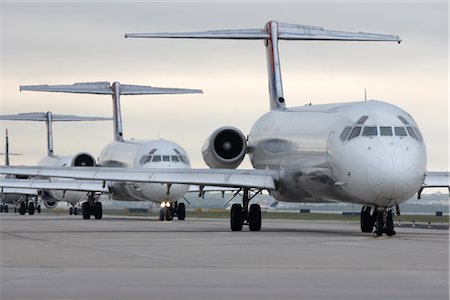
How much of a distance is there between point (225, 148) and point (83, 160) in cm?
2441

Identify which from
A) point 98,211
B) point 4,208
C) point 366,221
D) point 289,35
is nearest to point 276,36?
point 289,35

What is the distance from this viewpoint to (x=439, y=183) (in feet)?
97.7

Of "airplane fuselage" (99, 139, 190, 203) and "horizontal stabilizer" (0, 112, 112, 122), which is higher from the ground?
"horizontal stabilizer" (0, 112, 112, 122)

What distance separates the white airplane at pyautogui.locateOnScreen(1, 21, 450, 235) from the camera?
→ 89.4ft

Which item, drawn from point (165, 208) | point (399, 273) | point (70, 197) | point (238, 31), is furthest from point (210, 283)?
point (70, 197)

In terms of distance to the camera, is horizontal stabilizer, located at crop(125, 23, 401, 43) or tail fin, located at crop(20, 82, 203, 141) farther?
tail fin, located at crop(20, 82, 203, 141)

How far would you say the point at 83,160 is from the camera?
59656mm

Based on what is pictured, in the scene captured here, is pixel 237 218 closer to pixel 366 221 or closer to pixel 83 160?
pixel 366 221

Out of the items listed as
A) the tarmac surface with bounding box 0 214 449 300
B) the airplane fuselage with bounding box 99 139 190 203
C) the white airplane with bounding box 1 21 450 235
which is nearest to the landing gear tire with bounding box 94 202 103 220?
the airplane fuselage with bounding box 99 139 190 203

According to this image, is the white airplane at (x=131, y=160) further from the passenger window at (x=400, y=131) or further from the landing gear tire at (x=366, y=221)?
the passenger window at (x=400, y=131)

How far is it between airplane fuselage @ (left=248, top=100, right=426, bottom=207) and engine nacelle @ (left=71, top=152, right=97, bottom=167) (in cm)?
2519

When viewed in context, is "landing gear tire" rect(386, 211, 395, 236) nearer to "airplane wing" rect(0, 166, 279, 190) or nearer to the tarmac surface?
the tarmac surface

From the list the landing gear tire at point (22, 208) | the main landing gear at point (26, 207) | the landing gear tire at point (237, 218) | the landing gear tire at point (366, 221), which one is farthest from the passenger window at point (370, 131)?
the landing gear tire at point (22, 208)

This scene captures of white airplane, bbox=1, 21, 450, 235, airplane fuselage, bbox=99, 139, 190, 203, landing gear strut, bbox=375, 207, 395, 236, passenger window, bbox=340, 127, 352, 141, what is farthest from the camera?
airplane fuselage, bbox=99, 139, 190, 203
